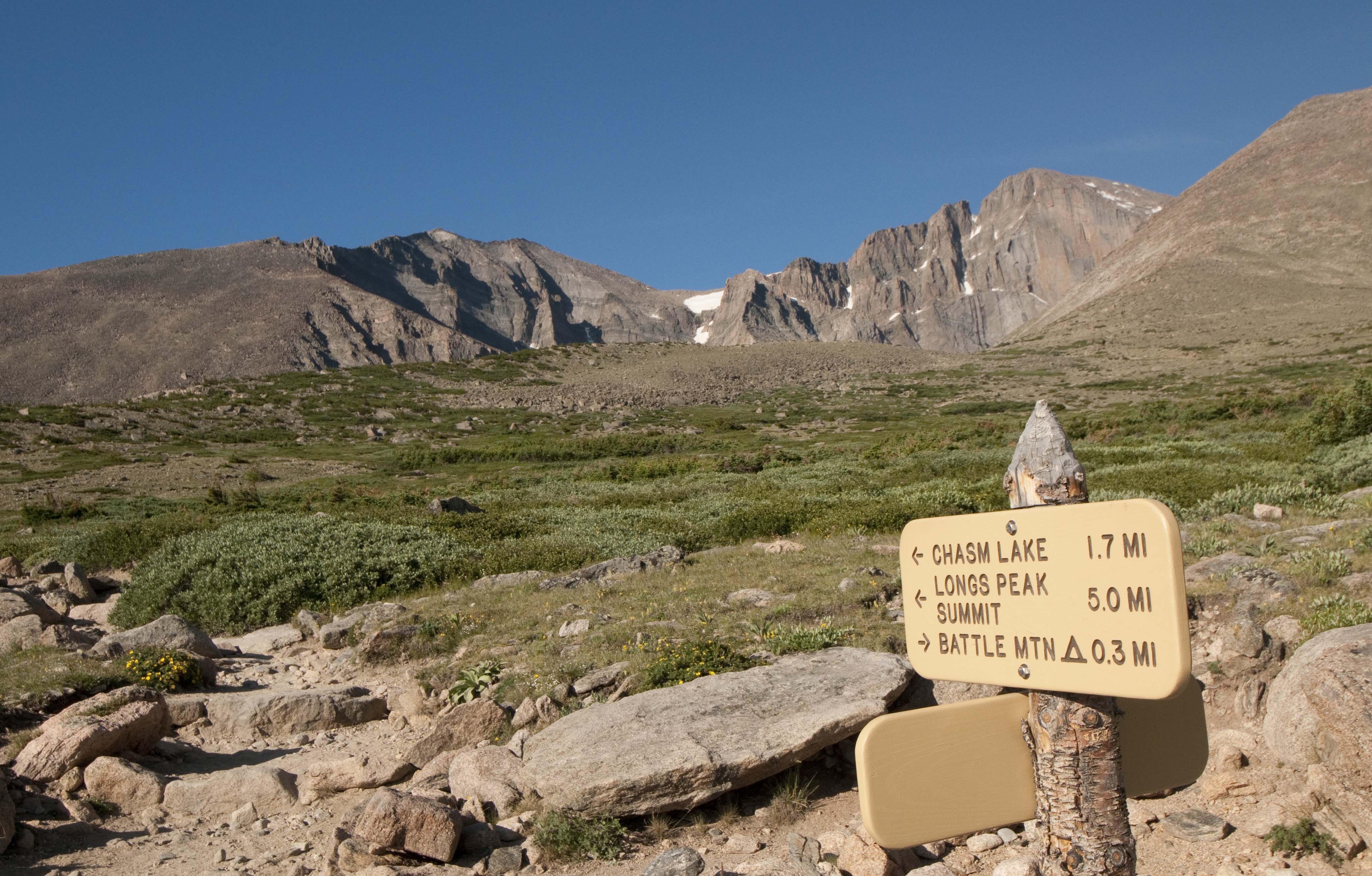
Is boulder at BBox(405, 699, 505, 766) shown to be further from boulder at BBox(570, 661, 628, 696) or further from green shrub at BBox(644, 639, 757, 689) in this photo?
green shrub at BBox(644, 639, 757, 689)

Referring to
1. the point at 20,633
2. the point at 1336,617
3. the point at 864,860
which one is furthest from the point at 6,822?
the point at 1336,617

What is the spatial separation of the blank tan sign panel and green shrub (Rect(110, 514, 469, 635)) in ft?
44.1

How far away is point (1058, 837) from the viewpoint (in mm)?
2758

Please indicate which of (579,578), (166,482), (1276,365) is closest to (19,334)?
(166,482)

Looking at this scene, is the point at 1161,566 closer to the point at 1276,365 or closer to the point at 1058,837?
the point at 1058,837

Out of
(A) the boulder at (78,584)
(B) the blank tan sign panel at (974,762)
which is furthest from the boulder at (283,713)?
(A) the boulder at (78,584)

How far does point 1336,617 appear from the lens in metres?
7.17

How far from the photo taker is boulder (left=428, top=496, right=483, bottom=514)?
22188 millimetres

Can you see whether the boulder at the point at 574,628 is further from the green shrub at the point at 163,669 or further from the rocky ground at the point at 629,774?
the green shrub at the point at 163,669

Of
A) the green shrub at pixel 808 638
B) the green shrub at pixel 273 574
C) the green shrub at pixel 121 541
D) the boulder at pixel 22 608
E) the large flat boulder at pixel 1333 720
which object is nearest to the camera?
the large flat boulder at pixel 1333 720

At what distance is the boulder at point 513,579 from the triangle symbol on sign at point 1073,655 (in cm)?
1211

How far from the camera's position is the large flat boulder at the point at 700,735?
20.0 feet

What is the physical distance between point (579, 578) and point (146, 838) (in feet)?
26.0

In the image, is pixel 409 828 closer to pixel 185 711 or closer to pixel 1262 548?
pixel 185 711
